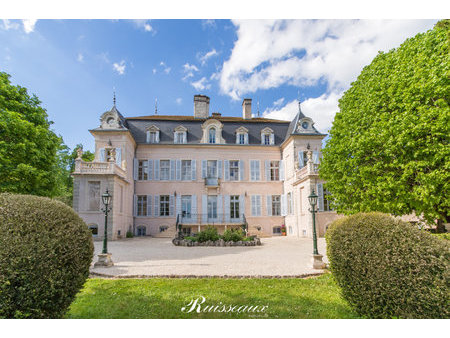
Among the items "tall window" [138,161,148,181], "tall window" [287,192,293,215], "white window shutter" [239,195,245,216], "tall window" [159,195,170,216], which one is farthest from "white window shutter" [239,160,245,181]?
"tall window" [138,161,148,181]

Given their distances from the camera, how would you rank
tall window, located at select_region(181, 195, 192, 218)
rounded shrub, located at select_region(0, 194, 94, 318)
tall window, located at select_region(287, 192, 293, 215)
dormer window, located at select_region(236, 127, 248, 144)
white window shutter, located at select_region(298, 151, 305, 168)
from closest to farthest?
rounded shrub, located at select_region(0, 194, 94, 318)
white window shutter, located at select_region(298, 151, 305, 168)
tall window, located at select_region(287, 192, 293, 215)
tall window, located at select_region(181, 195, 192, 218)
dormer window, located at select_region(236, 127, 248, 144)

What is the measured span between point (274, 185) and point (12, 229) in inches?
718

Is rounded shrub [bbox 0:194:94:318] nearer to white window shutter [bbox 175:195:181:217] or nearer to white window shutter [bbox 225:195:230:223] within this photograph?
white window shutter [bbox 175:195:181:217]

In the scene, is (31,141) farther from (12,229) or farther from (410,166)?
(410,166)

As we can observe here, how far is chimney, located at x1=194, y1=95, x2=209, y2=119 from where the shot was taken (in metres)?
22.1

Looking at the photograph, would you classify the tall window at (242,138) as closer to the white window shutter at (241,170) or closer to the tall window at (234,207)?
the white window shutter at (241,170)

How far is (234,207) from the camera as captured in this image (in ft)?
63.9

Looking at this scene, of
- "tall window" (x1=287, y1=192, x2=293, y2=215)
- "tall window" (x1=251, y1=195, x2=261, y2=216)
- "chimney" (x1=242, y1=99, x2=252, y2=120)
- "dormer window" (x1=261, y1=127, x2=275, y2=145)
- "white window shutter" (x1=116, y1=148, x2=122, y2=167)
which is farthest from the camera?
"chimney" (x1=242, y1=99, x2=252, y2=120)

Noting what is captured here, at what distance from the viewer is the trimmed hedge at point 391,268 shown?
8.71 feet

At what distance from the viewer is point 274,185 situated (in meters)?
19.9

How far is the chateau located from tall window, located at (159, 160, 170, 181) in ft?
0.25

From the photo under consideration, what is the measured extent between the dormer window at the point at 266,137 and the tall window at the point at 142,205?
1018 cm

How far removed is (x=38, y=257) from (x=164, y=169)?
17125 millimetres

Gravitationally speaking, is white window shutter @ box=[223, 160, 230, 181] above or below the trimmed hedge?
above
